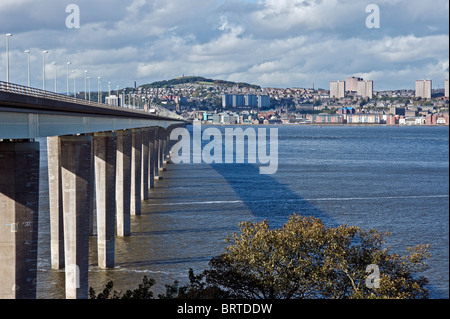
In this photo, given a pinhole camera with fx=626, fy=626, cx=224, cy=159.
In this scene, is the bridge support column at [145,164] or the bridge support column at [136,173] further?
the bridge support column at [145,164]

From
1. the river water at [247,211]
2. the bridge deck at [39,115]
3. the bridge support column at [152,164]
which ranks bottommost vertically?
the river water at [247,211]

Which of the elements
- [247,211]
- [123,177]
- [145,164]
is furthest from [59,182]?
[145,164]

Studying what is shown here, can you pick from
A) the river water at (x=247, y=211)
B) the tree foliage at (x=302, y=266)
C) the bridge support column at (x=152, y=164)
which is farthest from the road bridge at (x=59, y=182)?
the bridge support column at (x=152, y=164)

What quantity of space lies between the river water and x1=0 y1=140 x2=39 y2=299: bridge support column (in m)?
7.76

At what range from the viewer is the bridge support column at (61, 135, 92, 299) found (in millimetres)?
25219

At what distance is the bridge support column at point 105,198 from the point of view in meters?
31.9

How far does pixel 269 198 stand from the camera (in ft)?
182

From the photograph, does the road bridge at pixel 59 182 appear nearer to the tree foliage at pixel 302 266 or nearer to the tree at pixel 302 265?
the tree foliage at pixel 302 266

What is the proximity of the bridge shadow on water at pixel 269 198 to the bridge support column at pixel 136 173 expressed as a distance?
8.79 metres

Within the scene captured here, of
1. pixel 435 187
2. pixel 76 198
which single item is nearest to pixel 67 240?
pixel 76 198

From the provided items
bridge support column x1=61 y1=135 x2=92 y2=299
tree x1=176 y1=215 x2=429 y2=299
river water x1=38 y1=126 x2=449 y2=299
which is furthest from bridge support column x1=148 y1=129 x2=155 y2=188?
tree x1=176 y1=215 x2=429 y2=299

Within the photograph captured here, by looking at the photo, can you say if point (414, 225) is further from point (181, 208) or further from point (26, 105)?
point (26, 105)

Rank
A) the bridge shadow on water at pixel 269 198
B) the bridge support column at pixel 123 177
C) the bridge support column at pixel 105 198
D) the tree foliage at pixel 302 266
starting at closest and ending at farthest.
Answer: the tree foliage at pixel 302 266 < the bridge support column at pixel 105 198 < the bridge support column at pixel 123 177 < the bridge shadow on water at pixel 269 198

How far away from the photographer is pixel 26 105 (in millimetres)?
19578
